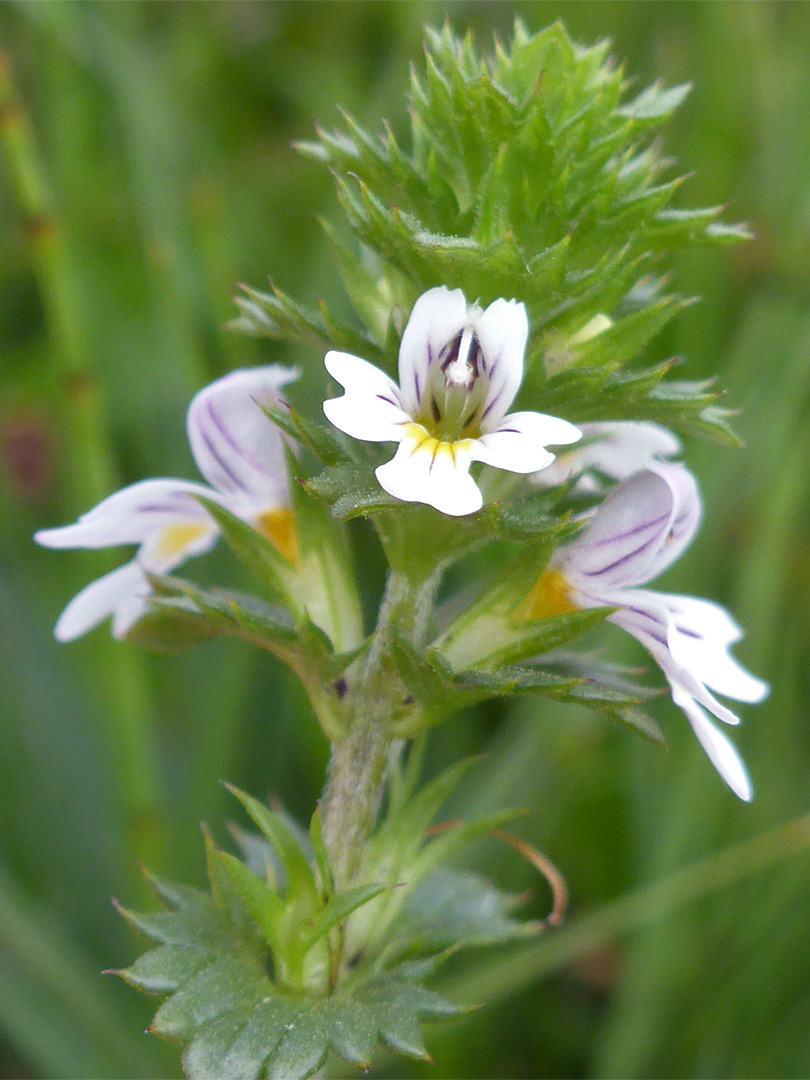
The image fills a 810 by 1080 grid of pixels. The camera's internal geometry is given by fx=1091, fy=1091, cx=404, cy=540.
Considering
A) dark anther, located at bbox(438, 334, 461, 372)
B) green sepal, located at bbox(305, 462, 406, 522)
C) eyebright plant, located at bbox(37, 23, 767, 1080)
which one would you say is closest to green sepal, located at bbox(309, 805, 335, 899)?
eyebright plant, located at bbox(37, 23, 767, 1080)

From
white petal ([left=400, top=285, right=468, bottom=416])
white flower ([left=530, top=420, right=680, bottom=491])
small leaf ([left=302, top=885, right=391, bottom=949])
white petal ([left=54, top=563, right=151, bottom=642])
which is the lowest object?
small leaf ([left=302, top=885, right=391, bottom=949])

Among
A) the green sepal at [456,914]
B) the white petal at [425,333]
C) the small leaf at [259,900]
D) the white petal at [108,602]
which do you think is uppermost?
the white petal at [425,333]

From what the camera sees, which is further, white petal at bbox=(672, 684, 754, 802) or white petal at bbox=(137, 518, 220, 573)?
white petal at bbox=(137, 518, 220, 573)

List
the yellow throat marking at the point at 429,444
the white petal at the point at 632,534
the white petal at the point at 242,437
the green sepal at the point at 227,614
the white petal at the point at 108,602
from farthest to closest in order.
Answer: the white petal at the point at 108,602 → the white petal at the point at 242,437 → the white petal at the point at 632,534 → the green sepal at the point at 227,614 → the yellow throat marking at the point at 429,444

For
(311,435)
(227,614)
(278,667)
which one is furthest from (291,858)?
(278,667)

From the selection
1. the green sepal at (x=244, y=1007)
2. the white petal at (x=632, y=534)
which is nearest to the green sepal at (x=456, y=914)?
the green sepal at (x=244, y=1007)

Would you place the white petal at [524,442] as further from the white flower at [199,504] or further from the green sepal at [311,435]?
the white flower at [199,504]

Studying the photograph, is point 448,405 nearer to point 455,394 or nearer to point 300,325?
point 455,394

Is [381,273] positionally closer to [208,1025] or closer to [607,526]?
[607,526]

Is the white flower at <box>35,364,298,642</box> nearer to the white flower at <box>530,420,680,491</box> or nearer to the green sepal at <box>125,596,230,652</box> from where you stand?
the green sepal at <box>125,596,230,652</box>
